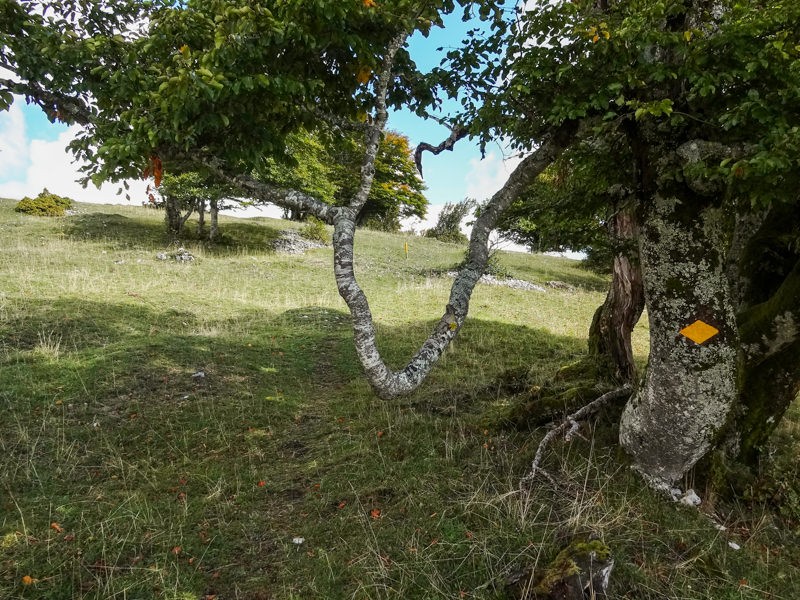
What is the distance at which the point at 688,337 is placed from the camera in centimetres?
439

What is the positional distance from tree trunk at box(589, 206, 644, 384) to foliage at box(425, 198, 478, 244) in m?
34.2

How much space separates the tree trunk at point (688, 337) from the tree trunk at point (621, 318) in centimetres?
256

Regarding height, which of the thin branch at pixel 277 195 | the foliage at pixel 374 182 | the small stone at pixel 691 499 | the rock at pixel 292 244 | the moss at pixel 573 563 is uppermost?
the foliage at pixel 374 182

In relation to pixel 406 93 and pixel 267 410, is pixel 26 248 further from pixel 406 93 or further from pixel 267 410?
pixel 406 93

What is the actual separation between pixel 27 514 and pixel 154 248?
19.1 metres

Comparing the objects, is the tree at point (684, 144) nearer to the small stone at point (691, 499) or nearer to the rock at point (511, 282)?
the small stone at point (691, 499)

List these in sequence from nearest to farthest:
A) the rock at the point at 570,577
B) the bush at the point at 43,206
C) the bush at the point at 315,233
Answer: the rock at the point at 570,577, the bush at the point at 43,206, the bush at the point at 315,233

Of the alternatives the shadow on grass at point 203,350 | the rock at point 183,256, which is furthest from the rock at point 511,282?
the rock at point 183,256

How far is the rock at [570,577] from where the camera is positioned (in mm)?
3037

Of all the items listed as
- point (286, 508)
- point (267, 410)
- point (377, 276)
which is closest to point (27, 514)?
point (286, 508)

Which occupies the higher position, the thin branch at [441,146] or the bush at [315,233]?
the thin branch at [441,146]

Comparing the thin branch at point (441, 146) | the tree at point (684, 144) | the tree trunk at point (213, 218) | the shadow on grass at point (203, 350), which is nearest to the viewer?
the tree at point (684, 144)

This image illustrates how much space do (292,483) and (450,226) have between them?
1596 inches

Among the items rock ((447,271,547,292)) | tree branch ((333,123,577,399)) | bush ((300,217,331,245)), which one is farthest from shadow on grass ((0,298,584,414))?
bush ((300,217,331,245))
